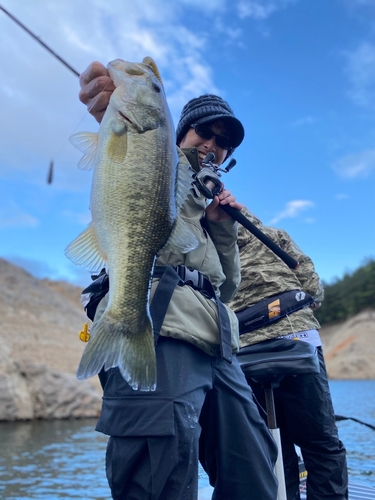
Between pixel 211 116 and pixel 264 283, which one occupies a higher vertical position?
pixel 211 116

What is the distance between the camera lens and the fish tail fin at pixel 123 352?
1.99m

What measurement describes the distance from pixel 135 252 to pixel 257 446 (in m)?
1.13

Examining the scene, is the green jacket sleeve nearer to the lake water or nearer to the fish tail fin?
the fish tail fin

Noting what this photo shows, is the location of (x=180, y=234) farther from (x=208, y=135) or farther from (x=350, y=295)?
(x=350, y=295)

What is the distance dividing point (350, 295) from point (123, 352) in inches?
2130

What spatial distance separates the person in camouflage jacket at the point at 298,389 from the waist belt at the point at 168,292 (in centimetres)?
126

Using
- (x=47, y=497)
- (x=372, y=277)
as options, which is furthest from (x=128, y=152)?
(x=372, y=277)

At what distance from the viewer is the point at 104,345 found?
2029 mm

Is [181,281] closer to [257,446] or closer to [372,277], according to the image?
[257,446]

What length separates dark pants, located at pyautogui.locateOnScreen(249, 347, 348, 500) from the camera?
11.4 feet

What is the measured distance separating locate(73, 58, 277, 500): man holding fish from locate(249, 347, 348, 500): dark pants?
1.01m

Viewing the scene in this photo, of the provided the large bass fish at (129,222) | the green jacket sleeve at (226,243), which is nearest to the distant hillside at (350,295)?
the green jacket sleeve at (226,243)

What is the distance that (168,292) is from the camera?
2.28 meters

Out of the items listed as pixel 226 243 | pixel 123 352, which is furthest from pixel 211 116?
pixel 123 352
